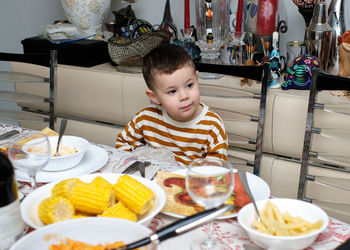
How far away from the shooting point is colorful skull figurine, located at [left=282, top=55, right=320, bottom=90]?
1.65m

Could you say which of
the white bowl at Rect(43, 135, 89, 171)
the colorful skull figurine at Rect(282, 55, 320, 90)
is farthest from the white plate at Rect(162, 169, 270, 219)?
the colorful skull figurine at Rect(282, 55, 320, 90)

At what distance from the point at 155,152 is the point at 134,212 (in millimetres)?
622

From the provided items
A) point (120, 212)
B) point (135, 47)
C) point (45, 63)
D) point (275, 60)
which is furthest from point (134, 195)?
point (135, 47)

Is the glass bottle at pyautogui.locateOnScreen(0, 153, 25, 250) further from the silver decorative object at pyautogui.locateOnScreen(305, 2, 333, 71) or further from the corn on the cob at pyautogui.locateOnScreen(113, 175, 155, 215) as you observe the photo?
the silver decorative object at pyautogui.locateOnScreen(305, 2, 333, 71)

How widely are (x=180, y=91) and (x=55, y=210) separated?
2.28ft

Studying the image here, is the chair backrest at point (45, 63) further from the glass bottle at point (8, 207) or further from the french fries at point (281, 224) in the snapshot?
the french fries at point (281, 224)

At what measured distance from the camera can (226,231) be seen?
0.76 meters

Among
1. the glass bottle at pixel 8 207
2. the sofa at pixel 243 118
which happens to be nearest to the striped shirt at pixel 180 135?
the sofa at pixel 243 118

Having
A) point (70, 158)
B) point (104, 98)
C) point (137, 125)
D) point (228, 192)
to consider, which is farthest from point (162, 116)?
point (228, 192)

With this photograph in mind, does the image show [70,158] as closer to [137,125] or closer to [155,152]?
[155,152]

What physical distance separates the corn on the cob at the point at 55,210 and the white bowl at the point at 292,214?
32 cm

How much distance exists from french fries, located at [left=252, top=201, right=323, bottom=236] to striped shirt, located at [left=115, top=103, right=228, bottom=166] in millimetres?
634

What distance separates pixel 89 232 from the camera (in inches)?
26.4

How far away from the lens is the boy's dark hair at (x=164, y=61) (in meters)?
1.36
